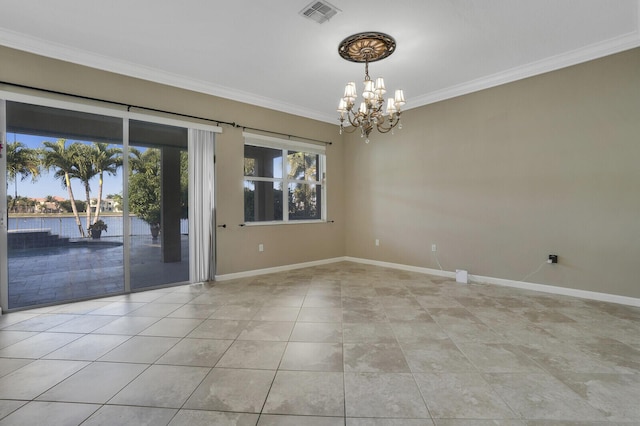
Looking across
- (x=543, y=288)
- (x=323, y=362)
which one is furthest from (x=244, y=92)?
(x=543, y=288)

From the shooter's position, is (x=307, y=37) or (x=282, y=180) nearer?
(x=307, y=37)

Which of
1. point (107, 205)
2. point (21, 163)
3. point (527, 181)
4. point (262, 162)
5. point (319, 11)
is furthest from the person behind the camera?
point (262, 162)

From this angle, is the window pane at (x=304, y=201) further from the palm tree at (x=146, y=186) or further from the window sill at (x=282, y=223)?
the palm tree at (x=146, y=186)

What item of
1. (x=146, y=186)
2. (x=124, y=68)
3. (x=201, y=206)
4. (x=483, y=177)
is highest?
(x=124, y=68)

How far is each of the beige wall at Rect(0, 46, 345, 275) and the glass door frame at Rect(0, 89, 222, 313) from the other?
120 mm

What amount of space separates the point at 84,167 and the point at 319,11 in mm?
3332

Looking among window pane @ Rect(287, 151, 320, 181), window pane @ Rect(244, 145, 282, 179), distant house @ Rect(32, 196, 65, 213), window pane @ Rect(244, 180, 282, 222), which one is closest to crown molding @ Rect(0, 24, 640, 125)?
window pane @ Rect(244, 145, 282, 179)

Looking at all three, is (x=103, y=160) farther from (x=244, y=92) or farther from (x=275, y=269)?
(x=275, y=269)

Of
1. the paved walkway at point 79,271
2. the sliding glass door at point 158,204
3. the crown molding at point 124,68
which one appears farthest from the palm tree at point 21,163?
the crown molding at point 124,68

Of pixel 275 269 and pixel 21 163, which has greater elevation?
pixel 21 163

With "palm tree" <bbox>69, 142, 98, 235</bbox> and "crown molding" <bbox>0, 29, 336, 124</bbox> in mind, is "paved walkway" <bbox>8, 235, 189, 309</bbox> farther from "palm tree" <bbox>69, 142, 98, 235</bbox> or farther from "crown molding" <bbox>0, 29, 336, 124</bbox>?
"crown molding" <bbox>0, 29, 336, 124</bbox>

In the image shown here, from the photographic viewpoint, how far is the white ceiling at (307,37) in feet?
8.89

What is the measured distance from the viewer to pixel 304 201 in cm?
577

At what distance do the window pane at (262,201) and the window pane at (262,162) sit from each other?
0.55 feet
